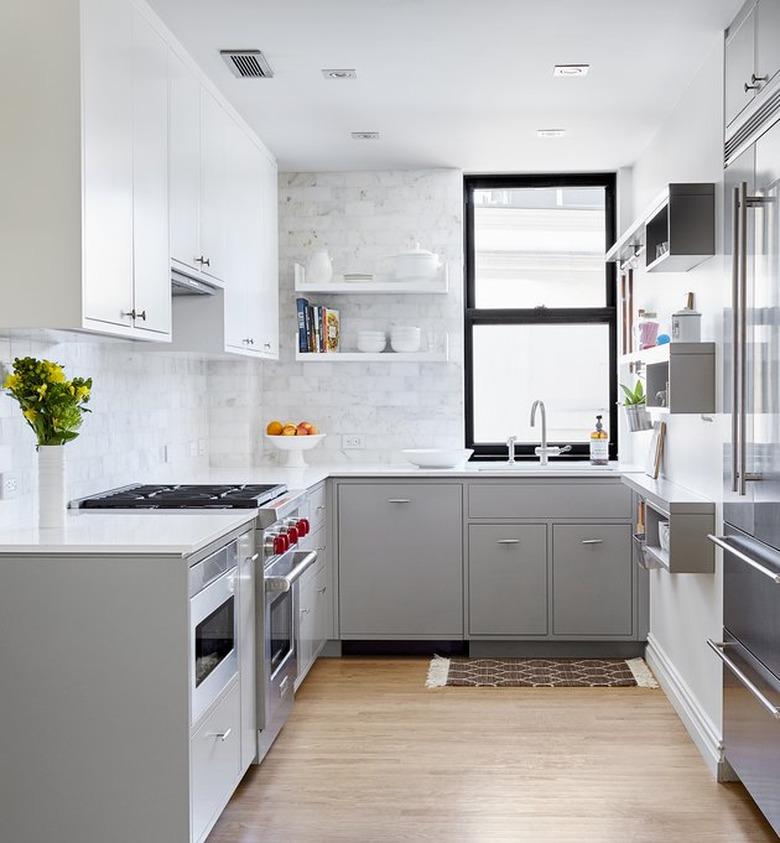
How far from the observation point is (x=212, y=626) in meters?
2.88

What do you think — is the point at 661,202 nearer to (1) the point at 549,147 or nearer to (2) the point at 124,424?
(1) the point at 549,147

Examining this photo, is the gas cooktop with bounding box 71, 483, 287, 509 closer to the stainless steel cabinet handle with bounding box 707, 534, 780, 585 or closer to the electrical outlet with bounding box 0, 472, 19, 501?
the electrical outlet with bounding box 0, 472, 19, 501

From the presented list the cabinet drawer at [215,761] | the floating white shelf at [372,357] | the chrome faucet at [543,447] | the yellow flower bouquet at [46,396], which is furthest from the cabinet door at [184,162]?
the chrome faucet at [543,447]

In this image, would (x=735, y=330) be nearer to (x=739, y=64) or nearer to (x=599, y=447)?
(x=739, y=64)

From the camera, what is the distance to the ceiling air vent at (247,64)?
11.9 feet

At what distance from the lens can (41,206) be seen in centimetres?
265

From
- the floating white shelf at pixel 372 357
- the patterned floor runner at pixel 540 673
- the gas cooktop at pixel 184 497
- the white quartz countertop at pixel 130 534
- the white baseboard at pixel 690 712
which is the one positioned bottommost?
the patterned floor runner at pixel 540 673

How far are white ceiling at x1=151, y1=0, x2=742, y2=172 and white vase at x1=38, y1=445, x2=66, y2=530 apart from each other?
1454 millimetres

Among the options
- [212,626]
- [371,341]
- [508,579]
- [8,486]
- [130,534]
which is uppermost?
[371,341]

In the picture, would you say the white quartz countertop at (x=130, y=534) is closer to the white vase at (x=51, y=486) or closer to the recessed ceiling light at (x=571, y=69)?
the white vase at (x=51, y=486)

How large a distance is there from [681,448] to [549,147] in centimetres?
177

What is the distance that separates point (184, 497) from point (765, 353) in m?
2.04

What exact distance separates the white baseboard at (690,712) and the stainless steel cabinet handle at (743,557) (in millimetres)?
717

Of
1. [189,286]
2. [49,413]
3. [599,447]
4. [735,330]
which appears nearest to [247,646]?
[49,413]
